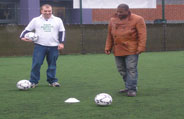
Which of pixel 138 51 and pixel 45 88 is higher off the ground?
pixel 138 51

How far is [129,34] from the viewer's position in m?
7.99

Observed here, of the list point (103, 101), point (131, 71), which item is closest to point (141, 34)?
point (131, 71)

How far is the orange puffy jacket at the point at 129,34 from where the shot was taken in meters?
7.93

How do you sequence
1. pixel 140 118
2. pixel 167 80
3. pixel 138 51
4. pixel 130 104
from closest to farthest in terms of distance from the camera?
pixel 140 118 < pixel 130 104 < pixel 138 51 < pixel 167 80

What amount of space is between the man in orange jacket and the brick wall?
14194 millimetres

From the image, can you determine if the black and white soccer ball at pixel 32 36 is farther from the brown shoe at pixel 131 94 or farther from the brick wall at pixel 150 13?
the brick wall at pixel 150 13

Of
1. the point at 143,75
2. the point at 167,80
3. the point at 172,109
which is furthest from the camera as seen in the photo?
the point at 143,75

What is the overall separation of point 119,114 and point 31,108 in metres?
1.42

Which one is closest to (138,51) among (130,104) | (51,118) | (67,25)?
(130,104)

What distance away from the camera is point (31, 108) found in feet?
22.3

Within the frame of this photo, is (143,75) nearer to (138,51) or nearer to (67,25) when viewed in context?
(138,51)

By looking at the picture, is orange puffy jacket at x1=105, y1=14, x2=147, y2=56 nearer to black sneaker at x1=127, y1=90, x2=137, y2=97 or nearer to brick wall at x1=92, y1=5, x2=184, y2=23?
black sneaker at x1=127, y1=90, x2=137, y2=97

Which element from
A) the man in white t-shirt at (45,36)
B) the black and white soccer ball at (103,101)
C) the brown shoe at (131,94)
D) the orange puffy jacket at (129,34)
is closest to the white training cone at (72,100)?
the black and white soccer ball at (103,101)

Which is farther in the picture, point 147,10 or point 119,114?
point 147,10
